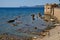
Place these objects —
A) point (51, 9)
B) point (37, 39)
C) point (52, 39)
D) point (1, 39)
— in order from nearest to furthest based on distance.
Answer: point (52, 39), point (37, 39), point (1, 39), point (51, 9)

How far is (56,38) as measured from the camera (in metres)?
21.1

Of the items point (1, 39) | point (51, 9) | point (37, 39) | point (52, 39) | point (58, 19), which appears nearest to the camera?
point (52, 39)

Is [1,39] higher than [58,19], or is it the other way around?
[1,39]

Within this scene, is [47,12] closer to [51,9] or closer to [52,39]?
[51,9]

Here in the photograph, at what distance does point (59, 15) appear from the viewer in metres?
45.6

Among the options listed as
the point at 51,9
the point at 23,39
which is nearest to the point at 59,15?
the point at 51,9

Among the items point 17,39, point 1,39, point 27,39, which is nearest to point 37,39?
point 27,39

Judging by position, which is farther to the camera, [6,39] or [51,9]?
[51,9]

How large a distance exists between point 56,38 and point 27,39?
3.98 meters

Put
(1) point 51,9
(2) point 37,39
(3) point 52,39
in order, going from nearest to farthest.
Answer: (3) point 52,39, (2) point 37,39, (1) point 51,9

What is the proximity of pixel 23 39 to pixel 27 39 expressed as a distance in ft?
3.13

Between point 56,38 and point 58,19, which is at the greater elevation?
point 56,38

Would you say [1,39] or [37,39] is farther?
[1,39]

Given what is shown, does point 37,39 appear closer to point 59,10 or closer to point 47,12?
point 59,10
